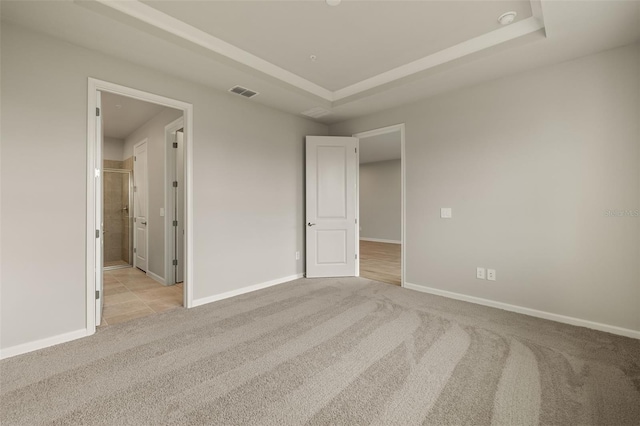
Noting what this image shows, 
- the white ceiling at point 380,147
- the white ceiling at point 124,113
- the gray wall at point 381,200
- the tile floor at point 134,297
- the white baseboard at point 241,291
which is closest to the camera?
the tile floor at point 134,297

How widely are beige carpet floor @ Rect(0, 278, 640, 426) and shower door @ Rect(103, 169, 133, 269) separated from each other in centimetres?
390

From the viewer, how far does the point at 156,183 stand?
178 inches

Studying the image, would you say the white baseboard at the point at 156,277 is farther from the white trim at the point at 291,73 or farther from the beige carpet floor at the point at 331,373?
the white trim at the point at 291,73

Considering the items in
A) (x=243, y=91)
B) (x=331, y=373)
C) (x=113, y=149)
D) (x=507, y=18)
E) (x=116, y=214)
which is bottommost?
(x=331, y=373)

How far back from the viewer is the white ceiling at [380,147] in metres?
6.46

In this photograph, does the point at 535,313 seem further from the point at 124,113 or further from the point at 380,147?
the point at 124,113

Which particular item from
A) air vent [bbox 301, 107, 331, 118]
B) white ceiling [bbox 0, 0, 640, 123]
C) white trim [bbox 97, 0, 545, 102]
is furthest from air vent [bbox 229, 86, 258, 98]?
air vent [bbox 301, 107, 331, 118]

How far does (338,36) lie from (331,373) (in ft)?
9.34

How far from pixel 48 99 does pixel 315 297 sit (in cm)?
318

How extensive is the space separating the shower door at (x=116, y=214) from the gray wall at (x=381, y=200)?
6884 millimetres

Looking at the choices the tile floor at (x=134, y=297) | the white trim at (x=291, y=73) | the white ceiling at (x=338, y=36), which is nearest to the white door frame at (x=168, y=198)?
the tile floor at (x=134, y=297)

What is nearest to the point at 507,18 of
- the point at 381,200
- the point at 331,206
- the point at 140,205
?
the point at 331,206

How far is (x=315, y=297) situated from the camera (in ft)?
11.6

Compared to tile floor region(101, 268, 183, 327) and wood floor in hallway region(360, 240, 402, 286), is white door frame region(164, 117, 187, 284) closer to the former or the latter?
tile floor region(101, 268, 183, 327)
